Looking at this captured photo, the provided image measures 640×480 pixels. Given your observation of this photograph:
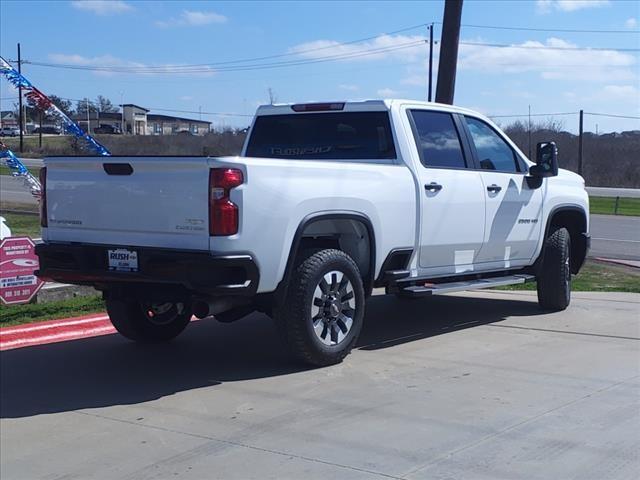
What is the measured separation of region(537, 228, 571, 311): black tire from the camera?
9.13m

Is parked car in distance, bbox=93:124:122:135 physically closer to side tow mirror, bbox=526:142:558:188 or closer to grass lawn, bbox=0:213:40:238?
grass lawn, bbox=0:213:40:238

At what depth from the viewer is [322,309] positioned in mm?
6656

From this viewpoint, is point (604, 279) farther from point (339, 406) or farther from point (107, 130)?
point (107, 130)

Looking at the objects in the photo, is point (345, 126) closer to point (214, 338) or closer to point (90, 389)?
point (214, 338)

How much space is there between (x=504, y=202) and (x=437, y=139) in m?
1.01

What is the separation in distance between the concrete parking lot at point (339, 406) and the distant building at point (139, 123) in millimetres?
52131

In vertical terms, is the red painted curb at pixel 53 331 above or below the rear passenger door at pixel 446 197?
below

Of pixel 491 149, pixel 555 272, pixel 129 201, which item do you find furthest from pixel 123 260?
pixel 555 272

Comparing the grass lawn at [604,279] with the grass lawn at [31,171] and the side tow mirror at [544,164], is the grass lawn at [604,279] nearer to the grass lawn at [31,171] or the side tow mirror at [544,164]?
the side tow mirror at [544,164]

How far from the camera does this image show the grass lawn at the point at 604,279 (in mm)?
11570

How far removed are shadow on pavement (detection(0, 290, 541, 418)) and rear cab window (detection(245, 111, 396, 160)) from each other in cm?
172

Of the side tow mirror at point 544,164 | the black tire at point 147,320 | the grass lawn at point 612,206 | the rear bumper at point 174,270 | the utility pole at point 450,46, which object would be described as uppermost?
the utility pole at point 450,46

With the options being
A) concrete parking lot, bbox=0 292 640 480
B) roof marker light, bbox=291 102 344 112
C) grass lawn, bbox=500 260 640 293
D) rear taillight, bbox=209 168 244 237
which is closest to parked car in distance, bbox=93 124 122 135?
grass lawn, bbox=500 260 640 293

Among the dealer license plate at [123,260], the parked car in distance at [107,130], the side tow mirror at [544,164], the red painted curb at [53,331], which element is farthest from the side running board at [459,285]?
the parked car in distance at [107,130]
